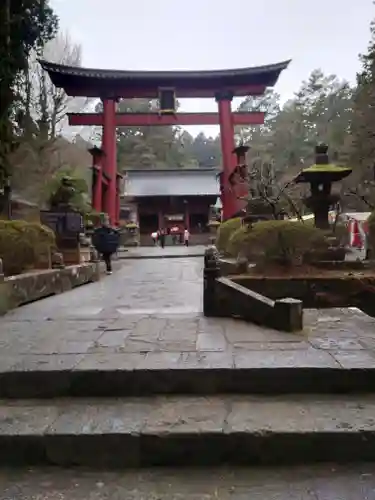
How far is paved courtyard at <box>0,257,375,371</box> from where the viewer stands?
3.23 m

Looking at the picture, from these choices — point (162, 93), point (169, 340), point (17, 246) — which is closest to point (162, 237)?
point (162, 93)

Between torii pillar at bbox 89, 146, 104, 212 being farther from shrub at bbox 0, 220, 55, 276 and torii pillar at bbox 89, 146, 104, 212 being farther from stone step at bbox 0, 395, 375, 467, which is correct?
stone step at bbox 0, 395, 375, 467

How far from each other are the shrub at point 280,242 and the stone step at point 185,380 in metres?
5.08

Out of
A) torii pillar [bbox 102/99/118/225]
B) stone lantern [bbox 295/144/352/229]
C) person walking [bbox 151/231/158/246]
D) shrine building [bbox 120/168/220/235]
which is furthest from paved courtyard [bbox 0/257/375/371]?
shrine building [bbox 120/168/220/235]

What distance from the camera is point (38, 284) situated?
7.21m

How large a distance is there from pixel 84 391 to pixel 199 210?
33.1m

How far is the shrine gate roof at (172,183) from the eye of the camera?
34875 millimetres

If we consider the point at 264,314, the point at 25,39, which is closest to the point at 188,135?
the point at 25,39

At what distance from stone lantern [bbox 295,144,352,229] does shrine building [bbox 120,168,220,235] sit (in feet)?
80.6

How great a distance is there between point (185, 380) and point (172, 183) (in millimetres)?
34206

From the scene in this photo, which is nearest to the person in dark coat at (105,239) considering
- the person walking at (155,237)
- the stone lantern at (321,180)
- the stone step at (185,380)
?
the stone lantern at (321,180)

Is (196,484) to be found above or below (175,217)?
below

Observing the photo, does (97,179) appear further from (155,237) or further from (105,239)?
(155,237)

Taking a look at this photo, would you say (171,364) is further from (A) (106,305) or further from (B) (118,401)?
(A) (106,305)
